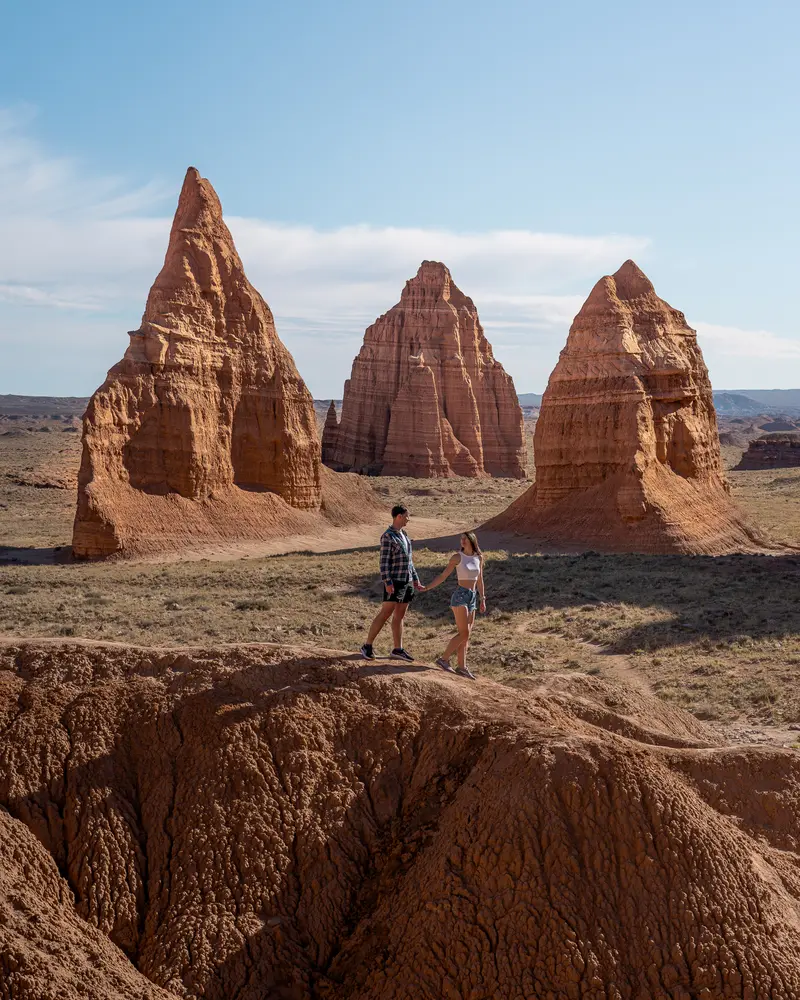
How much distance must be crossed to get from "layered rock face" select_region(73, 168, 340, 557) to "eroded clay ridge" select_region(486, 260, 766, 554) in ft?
31.1

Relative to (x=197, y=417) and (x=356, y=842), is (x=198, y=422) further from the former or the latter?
(x=356, y=842)

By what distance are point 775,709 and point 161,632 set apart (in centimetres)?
1090

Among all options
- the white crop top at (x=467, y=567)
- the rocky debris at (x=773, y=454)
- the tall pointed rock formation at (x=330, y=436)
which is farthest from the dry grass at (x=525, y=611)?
the rocky debris at (x=773, y=454)

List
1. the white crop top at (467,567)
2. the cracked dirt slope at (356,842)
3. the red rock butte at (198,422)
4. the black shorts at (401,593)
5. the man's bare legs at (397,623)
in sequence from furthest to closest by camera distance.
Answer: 1. the red rock butte at (198,422)
2. the white crop top at (467,567)
3. the black shorts at (401,593)
4. the man's bare legs at (397,623)
5. the cracked dirt slope at (356,842)

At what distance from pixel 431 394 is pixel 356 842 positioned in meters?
60.4

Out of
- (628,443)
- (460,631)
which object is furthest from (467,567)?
(628,443)

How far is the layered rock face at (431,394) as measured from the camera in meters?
68.0

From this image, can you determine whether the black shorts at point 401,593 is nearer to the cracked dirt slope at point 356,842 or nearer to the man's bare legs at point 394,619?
the man's bare legs at point 394,619

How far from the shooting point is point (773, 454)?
263ft

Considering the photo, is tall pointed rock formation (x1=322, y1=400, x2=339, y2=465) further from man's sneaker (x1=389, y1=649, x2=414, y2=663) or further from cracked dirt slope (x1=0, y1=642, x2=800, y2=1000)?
cracked dirt slope (x1=0, y1=642, x2=800, y2=1000)

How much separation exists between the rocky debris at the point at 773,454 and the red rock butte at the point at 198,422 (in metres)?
51.3

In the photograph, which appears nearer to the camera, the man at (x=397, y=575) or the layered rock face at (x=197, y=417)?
the man at (x=397, y=575)

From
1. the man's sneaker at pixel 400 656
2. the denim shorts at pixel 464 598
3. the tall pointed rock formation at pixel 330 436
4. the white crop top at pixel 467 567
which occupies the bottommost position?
the man's sneaker at pixel 400 656

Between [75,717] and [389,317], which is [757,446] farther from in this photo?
[75,717]
